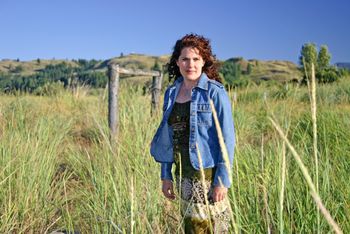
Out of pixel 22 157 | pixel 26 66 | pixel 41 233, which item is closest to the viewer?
pixel 41 233

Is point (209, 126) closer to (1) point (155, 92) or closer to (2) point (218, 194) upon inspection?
(2) point (218, 194)

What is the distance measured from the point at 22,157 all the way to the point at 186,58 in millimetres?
1985

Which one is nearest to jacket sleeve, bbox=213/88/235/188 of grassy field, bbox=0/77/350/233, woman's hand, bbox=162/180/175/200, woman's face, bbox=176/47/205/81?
grassy field, bbox=0/77/350/233

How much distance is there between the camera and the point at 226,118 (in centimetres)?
205

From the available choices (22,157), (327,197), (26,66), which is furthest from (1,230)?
(26,66)

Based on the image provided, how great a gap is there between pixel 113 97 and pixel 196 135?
4.24 metres

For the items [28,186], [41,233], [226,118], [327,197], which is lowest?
[41,233]

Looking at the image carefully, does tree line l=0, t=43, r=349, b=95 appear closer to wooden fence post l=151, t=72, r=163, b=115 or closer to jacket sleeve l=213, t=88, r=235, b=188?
jacket sleeve l=213, t=88, r=235, b=188

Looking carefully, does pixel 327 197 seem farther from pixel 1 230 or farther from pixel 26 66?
pixel 26 66

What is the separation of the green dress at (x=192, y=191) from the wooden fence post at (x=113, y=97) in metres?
3.76

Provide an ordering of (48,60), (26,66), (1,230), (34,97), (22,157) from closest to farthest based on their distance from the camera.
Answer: (1,230)
(22,157)
(34,97)
(26,66)
(48,60)

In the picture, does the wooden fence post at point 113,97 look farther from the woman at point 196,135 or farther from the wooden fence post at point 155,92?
the woman at point 196,135

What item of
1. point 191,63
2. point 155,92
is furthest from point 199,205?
point 155,92

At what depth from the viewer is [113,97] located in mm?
6230
